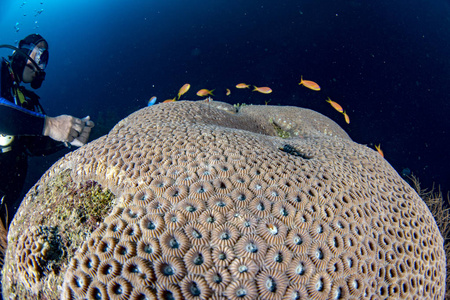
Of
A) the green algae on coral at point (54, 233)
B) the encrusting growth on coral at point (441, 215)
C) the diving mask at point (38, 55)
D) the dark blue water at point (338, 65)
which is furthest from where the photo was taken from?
the dark blue water at point (338, 65)

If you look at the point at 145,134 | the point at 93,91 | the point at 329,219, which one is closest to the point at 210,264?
the point at 329,219

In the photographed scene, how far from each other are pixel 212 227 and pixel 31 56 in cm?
534

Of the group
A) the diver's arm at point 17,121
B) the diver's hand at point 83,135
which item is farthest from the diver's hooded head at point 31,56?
the diver's hand at point 83,135

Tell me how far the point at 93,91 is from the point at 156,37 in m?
12.0

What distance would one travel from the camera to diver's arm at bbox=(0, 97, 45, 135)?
101 inches

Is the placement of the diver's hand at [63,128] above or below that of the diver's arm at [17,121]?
below

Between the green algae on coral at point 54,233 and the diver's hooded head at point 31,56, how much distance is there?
3559 millimetres

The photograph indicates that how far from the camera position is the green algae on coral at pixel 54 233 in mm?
1762

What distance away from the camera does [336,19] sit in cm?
1576

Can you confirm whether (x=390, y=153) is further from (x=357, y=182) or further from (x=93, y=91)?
(x=93, y=91)

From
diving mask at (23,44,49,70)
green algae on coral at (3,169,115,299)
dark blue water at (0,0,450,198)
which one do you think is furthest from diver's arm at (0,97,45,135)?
dark blue water at (0,0,450,198)

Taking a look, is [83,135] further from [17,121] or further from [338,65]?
[338,65]

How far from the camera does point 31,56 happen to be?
4449 mm

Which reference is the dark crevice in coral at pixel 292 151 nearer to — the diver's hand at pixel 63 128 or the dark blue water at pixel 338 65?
the diver's hand at pixel 63 128
